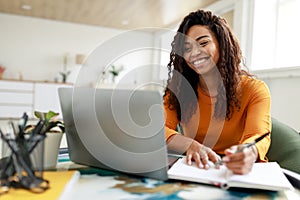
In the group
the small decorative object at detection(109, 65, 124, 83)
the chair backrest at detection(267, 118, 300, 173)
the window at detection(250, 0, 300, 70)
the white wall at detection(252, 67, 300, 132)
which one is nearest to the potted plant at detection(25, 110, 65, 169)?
the chair backrest at detection(267, 118, 300, 173)

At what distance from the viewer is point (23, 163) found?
53 centimetres

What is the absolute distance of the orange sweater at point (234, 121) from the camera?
2.98 feet

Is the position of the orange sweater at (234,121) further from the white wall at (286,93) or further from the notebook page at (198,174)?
the white wall at (286,93)

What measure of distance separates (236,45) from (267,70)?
2.24 metres

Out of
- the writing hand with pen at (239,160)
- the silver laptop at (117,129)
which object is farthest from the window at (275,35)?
the silver laptop at (117,129)

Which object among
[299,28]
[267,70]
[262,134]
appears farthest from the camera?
[267,70]

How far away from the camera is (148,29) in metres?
6.66

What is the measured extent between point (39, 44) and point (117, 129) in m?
6.03

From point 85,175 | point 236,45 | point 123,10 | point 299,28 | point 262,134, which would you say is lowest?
point 85,175

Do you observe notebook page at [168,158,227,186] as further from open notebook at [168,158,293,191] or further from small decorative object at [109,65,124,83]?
small decorative object at [109,65,124,83]

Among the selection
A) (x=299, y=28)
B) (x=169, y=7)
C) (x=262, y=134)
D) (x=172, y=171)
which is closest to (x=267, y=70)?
(x=299, y=28)

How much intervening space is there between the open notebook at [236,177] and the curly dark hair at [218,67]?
0.48 m

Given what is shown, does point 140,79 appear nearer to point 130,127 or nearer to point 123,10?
point 123,10

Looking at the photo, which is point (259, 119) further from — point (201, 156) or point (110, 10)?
point (110, 10)
